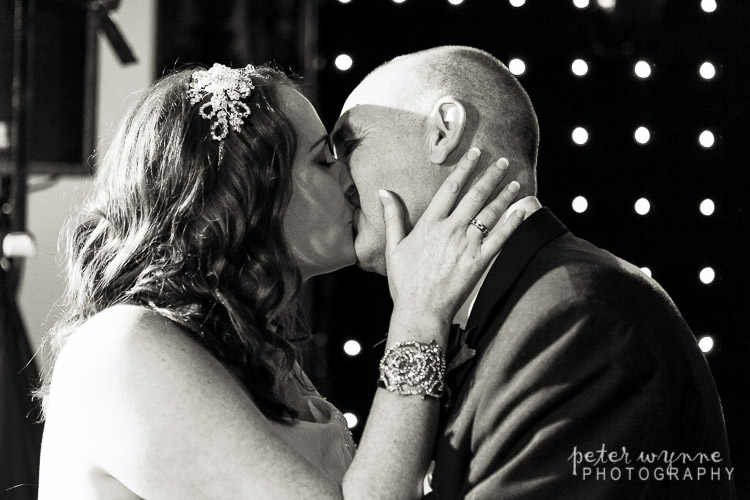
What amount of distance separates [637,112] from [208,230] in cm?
101

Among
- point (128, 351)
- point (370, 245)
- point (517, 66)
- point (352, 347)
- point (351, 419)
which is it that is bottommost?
point (351, 419)

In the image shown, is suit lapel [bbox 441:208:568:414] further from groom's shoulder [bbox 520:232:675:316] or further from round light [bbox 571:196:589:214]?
round light [bbox 571:196:589:214]

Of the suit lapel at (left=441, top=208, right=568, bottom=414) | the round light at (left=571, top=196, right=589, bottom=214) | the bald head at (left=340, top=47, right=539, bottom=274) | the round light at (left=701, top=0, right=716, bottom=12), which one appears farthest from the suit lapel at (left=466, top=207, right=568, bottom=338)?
the round light at (left=701, top=0, right=716, bottom=12)

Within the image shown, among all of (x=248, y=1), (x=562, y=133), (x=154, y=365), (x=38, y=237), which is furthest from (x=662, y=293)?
(x=38, y=237)

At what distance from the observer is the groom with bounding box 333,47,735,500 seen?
4.40ft

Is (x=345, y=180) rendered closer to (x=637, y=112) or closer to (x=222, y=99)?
(x=222, y=99)

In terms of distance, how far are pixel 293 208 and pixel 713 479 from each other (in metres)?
0.89

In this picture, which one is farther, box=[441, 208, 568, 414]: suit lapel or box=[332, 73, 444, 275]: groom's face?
box=[332, 73, 444, 275]: groom's face

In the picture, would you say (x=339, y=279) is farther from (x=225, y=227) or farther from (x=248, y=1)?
(x=248, y=1)

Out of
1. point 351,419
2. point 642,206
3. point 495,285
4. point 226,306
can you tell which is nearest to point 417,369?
point 495,285

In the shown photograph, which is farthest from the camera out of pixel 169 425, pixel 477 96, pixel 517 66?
pixel 517 66

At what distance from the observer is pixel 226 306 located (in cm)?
168

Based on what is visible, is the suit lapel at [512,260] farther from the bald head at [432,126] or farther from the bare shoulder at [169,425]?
the bare shoulder at [169,425]

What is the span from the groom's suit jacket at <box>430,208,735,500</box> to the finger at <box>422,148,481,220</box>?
0.16 metres
